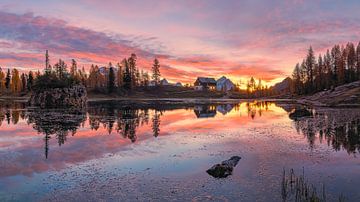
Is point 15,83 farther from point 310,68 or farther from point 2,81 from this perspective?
point 310,68

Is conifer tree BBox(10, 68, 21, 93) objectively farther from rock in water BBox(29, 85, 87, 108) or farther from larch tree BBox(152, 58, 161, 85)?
rock in water BBox(29, 85, 87, 108)

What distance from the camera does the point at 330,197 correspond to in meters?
13.0

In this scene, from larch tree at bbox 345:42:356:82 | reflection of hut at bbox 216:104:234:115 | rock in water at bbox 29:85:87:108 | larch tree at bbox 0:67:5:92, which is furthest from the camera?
larch tree at bbox 0:67:5:92

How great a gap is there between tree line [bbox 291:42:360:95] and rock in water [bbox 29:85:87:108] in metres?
92.9

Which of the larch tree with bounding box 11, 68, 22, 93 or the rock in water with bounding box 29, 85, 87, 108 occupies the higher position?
the larch tree with bounding box 11, 68, 22, 93

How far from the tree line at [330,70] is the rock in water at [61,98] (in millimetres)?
92875

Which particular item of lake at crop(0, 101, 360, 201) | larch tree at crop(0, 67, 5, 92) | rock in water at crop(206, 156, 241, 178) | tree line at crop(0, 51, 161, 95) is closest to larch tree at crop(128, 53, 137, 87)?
tree line at crop(0, 51, 161, 95)

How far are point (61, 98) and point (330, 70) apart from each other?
379 ft

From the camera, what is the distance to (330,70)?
137500 mm

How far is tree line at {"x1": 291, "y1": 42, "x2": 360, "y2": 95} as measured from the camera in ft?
416

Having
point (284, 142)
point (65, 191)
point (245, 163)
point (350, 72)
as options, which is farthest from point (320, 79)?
point (65, 191)

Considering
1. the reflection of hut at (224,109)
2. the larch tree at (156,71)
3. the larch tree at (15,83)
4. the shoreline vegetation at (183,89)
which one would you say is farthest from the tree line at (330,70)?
the larch tree at (15,83)

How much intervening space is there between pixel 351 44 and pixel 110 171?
14860 centimetres

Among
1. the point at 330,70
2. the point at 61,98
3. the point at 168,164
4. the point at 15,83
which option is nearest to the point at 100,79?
the point at 15,83
